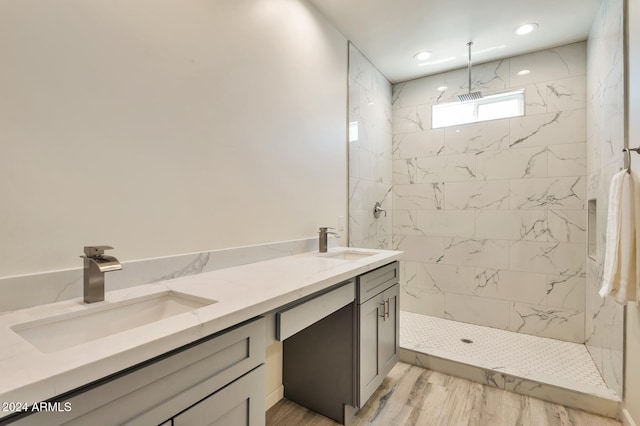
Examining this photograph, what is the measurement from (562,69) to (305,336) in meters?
3.13

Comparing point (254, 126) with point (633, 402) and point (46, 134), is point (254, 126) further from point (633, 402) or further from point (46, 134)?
point (633, 402)

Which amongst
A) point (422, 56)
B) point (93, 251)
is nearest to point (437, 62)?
point (422, 56)

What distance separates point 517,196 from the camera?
2912 millimetres

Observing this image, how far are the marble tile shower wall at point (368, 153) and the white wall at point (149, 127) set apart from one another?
697mm

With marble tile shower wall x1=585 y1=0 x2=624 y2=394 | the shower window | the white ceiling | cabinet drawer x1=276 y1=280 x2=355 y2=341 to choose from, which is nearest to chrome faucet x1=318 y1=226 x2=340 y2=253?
cabinet drawer x1=276 y1=280 x2=355 y2=341

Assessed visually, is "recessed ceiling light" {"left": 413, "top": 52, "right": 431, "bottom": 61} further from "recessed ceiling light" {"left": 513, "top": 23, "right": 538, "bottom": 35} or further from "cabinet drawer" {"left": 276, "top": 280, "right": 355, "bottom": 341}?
"cabinet drawer" {"left": 276, "top": 280, "right": 355, "bottom": 341}

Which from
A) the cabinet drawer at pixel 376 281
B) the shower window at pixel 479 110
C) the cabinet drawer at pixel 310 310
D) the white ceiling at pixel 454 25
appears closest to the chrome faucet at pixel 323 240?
the cabinet drawer at pixel 376 281

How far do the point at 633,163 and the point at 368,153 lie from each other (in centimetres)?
184

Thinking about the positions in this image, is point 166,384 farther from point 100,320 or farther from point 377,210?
point 377,210

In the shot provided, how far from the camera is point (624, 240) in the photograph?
4.78 feet

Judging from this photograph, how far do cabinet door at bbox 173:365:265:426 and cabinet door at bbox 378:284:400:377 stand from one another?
3.67ft

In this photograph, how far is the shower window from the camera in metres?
2.97

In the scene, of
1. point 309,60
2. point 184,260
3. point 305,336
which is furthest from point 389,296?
point 309,60

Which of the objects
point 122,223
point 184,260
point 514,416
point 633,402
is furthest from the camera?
point 514,416
